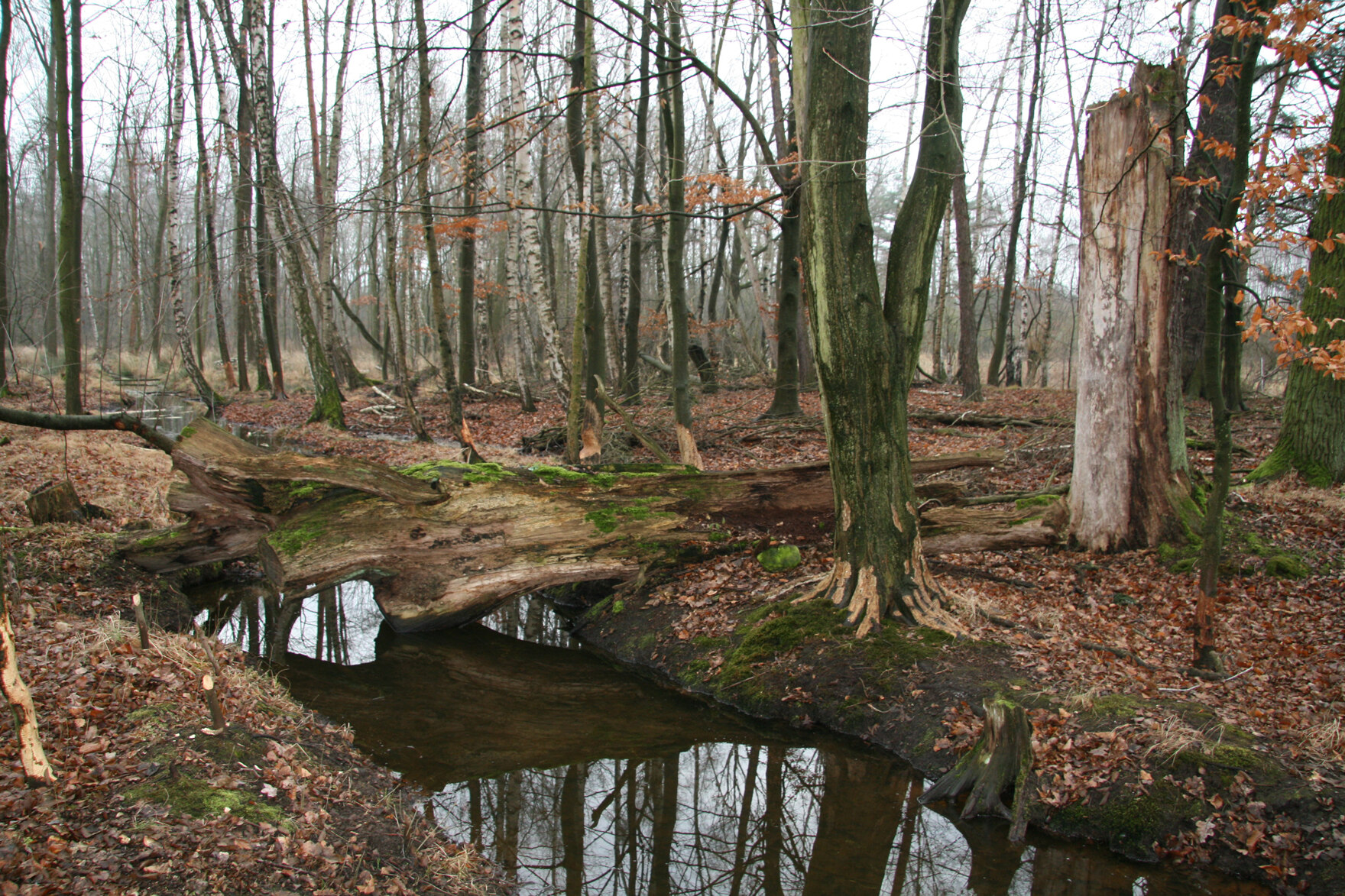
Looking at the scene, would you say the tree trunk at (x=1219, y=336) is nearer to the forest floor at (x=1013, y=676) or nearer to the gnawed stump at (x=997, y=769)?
the forest floor at (x=1013, y=676)

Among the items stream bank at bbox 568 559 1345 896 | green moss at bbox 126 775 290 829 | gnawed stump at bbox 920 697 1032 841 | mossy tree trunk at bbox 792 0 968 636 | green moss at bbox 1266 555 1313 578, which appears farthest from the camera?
green moss at bbox 1266 555 1313 578

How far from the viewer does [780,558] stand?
7129mm

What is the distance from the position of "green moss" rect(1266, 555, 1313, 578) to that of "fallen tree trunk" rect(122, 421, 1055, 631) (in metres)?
1.60

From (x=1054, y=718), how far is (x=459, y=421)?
987cm

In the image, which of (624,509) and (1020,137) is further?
(1020,137)

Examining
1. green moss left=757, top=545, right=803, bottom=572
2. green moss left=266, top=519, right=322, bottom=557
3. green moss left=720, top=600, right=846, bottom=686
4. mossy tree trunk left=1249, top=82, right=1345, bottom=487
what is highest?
mossy tree trunk left=1249, top=82, right=1345, bottom=487

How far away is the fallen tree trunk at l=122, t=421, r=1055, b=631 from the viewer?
20.6 ft

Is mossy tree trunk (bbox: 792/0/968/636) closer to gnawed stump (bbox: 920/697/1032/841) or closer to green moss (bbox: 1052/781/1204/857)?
gnawed stump (bbox: 920/697/1032/841)

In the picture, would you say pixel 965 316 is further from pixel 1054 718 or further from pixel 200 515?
pixel 200 515

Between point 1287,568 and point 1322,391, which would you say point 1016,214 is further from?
point 1287,568

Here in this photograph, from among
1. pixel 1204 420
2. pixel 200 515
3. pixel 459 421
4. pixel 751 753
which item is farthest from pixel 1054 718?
pixel 459 421

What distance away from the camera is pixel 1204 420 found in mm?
11094

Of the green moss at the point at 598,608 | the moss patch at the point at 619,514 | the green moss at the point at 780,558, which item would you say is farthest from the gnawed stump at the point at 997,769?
the green moss at the point at 598,608

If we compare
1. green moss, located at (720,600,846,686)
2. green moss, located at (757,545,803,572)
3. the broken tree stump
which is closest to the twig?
green moss, located at (720,600,846,686)
